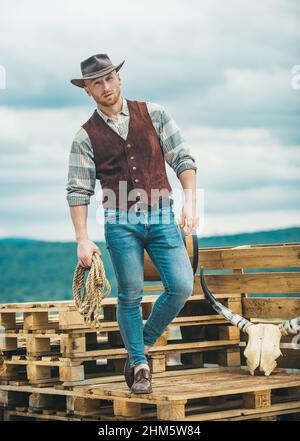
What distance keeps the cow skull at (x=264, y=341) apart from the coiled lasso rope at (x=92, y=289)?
5.68ft

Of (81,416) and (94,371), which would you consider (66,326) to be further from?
(94,371)

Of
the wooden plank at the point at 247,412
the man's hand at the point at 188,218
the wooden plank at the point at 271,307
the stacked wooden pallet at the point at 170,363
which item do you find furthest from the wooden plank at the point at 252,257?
the man's hand at the point at 188,218

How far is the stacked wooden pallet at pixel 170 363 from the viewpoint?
25.0 ft

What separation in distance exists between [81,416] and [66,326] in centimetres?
73

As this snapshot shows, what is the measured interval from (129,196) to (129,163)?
9.1 inches

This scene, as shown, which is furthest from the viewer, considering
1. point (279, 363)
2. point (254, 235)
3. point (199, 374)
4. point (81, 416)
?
point (254, 235)

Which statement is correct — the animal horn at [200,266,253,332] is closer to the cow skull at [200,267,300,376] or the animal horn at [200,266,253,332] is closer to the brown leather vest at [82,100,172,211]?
the cow skull at [200,267,300,376]

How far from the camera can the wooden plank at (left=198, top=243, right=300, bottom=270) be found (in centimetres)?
895

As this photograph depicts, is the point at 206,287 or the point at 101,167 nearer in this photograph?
the point at 101,167

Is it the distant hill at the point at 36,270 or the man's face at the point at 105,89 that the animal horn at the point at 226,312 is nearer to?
the man's face at the point at 105,89
